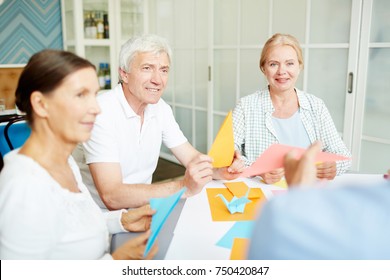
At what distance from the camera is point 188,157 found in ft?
5.75

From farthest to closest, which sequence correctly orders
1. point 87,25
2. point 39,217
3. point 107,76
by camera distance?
point 107,76
point 87,25
point 39,217

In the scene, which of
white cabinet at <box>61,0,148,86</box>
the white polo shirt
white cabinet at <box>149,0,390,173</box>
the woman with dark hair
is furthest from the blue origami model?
white cabinet at <box>61,0,148,86</box>

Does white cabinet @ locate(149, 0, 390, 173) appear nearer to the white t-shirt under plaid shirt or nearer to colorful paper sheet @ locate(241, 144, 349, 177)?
the white t-shirt under plaid shirt

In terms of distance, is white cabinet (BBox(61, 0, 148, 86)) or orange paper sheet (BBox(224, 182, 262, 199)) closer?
orange paper sheet (BBox(224, 182, 262, 199))

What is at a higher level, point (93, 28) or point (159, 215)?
point (93, 28)

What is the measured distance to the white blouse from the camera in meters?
0.78

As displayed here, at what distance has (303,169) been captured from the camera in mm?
587

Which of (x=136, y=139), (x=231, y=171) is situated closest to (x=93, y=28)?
(x=136, y=139)

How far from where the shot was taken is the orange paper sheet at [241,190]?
4.47 ft

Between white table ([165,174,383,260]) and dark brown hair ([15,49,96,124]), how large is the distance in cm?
50

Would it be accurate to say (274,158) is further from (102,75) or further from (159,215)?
(102,75)

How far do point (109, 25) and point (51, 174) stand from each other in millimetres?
3297
